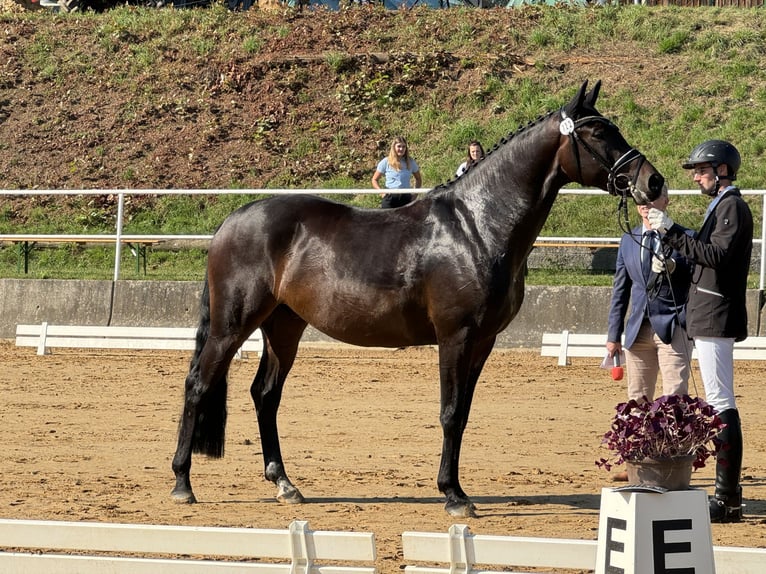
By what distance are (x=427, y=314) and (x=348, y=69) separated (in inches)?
716

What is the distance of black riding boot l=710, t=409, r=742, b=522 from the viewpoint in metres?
7.06

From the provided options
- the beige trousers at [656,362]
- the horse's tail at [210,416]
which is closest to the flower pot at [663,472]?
the beige trousers at [656,362]

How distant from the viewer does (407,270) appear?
25.0 ft

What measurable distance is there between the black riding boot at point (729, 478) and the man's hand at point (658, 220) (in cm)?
113

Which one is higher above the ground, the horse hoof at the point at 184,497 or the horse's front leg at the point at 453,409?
the horse's front leg at the point at 453,409

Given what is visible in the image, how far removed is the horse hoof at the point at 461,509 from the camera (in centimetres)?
727

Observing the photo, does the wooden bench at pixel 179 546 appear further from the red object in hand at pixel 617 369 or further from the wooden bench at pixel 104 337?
the wooden bench at pixel 104 337

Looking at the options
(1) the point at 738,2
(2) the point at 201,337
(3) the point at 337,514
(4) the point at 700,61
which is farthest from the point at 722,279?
(1) the point at 738,2

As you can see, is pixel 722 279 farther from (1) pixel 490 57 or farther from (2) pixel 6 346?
(1) pixel 490 57

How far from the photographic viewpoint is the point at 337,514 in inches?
288

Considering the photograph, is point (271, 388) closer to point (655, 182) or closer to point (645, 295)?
point (645, 295)

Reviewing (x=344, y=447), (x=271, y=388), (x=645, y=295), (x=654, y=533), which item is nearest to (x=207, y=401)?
(x=271, y=388)

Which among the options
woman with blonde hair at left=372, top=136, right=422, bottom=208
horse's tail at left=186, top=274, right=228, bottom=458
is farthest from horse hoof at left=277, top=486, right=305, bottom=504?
woman with blonde hair at left=372, top=136, right=422, bottom=208

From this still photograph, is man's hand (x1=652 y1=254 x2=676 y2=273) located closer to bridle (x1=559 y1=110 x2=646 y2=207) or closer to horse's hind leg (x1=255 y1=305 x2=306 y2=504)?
bridle (x1=559 y1=110 x2=646 y2=207)
